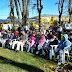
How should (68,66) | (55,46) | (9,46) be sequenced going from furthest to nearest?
1. (9,46)
2. (55,46)
3. (68,66)

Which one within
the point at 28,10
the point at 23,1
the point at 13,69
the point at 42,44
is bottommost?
the point at 13,69

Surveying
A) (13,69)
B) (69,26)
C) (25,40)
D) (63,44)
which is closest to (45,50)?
(63,44)

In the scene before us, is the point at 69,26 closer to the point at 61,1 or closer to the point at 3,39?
the point at 61,1

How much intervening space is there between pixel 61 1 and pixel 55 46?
14074 mm

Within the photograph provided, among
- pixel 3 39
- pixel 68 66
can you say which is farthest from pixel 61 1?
pixel 68 66

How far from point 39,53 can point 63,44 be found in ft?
6.18

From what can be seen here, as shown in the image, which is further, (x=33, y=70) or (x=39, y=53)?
(x=39, y=53)

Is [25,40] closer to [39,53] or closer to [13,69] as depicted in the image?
[39,53]

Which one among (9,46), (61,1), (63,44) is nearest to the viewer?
(63,44)

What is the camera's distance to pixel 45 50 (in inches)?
251

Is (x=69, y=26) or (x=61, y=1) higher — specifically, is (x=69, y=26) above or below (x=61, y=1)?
below

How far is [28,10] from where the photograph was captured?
1305 centimetres

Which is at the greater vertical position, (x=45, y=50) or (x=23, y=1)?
(x=23, y=1)

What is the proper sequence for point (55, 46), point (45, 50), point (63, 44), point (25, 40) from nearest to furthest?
point (63, 44) < point (55, 46) < point (45, 50) < point (25, 40)
